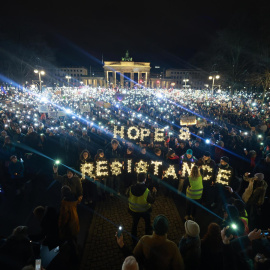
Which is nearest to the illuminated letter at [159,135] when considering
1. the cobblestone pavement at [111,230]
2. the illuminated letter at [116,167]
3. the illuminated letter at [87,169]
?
Result: the cobblestone pavement at [111,230]

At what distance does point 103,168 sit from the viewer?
20.7 ft

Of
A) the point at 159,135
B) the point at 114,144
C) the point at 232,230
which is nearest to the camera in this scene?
the point at 232,230

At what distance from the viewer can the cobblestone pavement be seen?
14.4 feet

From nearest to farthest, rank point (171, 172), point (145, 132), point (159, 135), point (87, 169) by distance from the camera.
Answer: point (87, 169) < point (171, 172) < point (159, 135) < point (145, 132)

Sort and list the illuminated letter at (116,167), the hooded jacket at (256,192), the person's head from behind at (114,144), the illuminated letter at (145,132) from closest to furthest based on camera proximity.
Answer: the hooded jacket at (256,192)
the illuminated letter at (116,167)
the person's head from behind at (114,144)
the illuminated letter at (145,132)

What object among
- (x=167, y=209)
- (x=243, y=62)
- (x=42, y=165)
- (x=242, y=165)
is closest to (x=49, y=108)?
(x=42, y=165)

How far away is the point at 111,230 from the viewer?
5.31 m

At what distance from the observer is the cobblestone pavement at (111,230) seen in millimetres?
4387

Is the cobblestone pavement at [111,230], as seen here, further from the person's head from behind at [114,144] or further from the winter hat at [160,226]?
the winter hat at [160,226]

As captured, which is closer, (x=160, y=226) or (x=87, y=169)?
(x=160, y=226)

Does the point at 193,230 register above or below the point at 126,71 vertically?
above

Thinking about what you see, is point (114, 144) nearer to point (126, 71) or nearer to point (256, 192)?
point (256, 192)

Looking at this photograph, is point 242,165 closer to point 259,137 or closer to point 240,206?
point 259,137

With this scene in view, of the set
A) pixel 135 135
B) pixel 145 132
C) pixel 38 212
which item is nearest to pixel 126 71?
pixel 145 132
